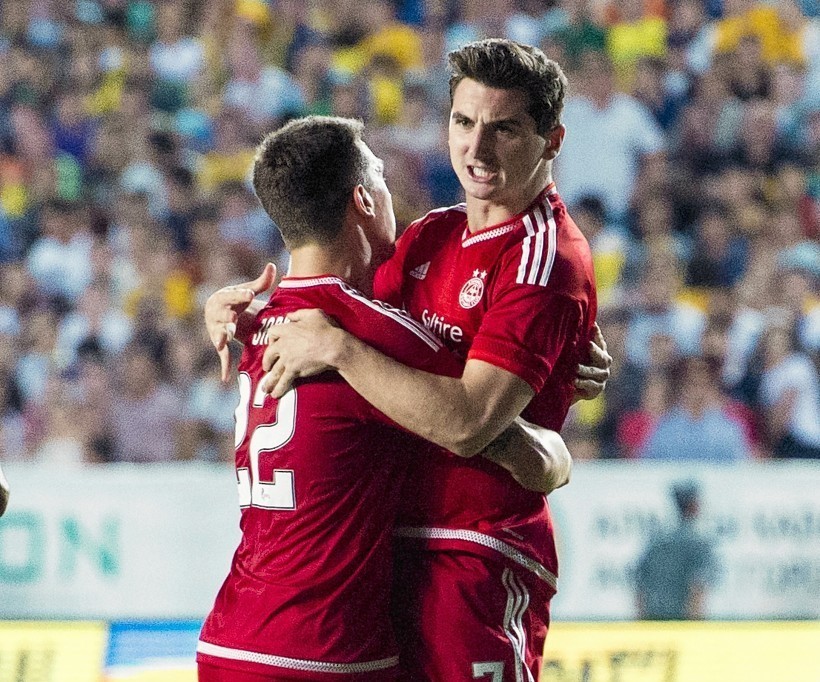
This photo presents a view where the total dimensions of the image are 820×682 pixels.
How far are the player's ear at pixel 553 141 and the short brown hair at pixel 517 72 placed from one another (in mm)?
24

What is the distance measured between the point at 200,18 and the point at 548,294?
7.82m

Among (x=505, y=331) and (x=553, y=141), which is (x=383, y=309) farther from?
(x=553, y=141)

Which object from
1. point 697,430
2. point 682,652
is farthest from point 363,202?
point 697,430

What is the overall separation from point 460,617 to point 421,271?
81 cm

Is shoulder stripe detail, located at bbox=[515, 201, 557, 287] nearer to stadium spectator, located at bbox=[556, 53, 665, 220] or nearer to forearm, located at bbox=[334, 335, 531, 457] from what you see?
forearm, located at bbox=[334, 335, 531, 457]

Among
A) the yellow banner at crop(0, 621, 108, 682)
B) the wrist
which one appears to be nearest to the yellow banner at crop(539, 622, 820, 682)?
the yellow banner at crop(0, 621, 108, 682)

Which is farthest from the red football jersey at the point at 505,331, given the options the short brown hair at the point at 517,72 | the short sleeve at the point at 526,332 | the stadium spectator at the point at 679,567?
the stadium spectator at the point at 679,567

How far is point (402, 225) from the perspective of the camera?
287 inches

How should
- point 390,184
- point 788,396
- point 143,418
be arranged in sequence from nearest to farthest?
point 788,396 → point 143,418 → point 390,184

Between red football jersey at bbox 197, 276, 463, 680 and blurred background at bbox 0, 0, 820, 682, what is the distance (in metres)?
3.17

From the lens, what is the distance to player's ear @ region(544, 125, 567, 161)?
305 centimetres

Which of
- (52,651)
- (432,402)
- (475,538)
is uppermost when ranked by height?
(432,402)

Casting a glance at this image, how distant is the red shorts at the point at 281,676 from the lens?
2779mm

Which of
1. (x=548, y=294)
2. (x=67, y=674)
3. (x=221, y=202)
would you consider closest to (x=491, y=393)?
(x=548, y=294)
